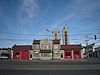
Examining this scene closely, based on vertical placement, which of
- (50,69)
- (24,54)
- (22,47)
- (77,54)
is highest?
(22,47)

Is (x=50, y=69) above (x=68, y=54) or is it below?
above

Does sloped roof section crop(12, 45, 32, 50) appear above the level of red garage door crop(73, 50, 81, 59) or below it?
above

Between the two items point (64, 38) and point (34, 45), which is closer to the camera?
point (34, 45)

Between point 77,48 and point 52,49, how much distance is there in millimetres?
11463

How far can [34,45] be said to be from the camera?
73.6m

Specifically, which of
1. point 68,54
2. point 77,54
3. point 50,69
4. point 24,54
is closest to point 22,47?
point 24,54

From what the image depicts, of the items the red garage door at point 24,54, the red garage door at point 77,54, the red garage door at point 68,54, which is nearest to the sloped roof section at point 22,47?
the red garage door at point 24,54

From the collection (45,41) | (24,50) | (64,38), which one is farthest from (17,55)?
(64,38)

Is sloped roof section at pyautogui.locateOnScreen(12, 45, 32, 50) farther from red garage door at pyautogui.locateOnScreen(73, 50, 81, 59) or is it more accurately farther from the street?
the street

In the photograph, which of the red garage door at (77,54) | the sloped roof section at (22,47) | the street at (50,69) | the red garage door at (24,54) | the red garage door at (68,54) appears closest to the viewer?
the street at (50,69)

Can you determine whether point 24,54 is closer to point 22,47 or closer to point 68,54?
point 22,47

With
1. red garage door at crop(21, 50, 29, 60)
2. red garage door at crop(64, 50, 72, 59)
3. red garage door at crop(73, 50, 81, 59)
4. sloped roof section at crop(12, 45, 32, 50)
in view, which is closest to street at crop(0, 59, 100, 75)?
red garage door at crop(64, 50, 72, 59)

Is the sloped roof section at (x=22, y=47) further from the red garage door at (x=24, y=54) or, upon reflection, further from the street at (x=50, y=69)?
the street at (x=50, y=69)

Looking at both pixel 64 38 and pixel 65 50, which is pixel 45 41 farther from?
pixel 64 38
